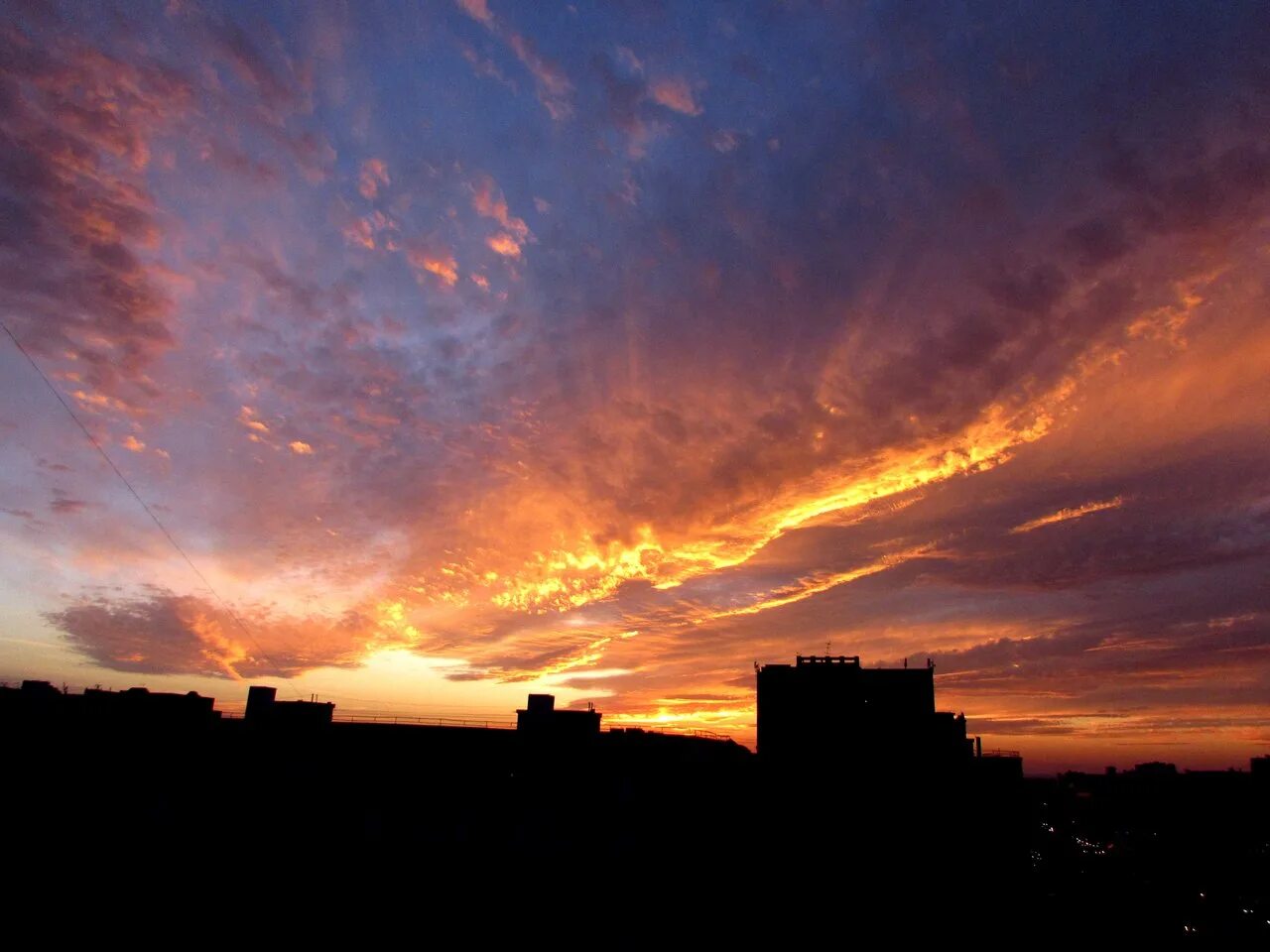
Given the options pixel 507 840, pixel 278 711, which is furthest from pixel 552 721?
pixel 278 711

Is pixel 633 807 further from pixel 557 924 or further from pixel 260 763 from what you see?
pixel 260 763

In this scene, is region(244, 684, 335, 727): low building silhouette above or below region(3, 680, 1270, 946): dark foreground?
above

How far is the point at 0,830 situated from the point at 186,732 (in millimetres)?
12401

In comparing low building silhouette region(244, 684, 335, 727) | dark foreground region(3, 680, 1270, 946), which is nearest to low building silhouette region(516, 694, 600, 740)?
dark foreground region(3, 680, 1270, 946)

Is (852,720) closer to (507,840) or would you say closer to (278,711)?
(507,840)

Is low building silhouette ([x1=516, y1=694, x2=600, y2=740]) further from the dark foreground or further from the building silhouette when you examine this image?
the building silhouette

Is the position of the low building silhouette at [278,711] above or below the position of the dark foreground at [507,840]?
above

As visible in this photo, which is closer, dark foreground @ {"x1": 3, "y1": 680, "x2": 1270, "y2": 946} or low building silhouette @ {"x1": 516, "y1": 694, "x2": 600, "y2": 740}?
dark foreground @ {"x1": 3, "y1": 680, "x2": 1270, "y2": 946}

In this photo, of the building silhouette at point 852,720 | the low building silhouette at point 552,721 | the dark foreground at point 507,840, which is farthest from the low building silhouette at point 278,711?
the building silhouette at point 852,720

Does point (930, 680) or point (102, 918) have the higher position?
point (930, 680)

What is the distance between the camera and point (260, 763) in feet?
152

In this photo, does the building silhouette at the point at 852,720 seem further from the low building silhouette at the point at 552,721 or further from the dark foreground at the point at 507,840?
the low building silhouette at the point at 552,721

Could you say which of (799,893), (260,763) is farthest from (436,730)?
(799,893)

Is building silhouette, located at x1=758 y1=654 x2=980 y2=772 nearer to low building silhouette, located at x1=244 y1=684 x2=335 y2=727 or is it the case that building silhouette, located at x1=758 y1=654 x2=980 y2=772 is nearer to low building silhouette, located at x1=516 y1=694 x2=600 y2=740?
low building silhouette, located at x1=516 y1=694 x2=600 y2=740
